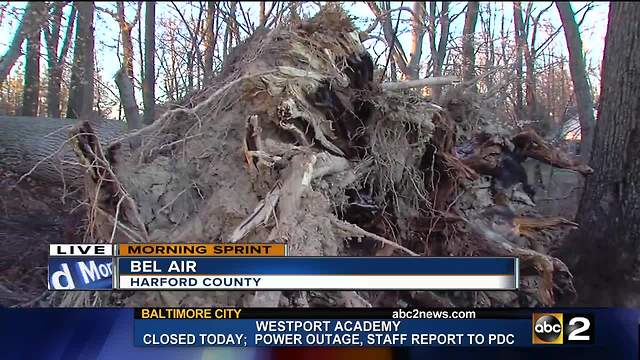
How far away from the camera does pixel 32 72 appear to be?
3.97 metres

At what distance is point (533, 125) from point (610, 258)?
4.21 feet

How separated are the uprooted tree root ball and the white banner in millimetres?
93

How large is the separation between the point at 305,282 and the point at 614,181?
6.59 ft

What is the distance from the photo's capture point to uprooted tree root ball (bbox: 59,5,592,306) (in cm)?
246

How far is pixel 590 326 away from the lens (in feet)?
7.22

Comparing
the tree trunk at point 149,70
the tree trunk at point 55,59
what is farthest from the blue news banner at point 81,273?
the tree trunk at point 55,59

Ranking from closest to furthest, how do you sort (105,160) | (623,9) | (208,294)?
1. (208,294)
2. (105,160)
3. (623,9)

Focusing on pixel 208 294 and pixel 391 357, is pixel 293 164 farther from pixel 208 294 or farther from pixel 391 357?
pixel 391 357

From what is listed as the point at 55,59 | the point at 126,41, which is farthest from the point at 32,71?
the point at 126,41

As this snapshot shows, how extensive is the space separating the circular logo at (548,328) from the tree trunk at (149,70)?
2282mm

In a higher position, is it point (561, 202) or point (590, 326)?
point (561, 202)

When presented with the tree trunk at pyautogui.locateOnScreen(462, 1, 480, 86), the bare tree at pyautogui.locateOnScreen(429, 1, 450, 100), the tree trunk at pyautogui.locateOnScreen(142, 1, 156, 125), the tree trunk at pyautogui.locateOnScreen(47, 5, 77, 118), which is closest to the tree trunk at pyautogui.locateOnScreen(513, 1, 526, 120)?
the tree trunk at pyautogui.locateOnScreen(462, 1, 480, 86)

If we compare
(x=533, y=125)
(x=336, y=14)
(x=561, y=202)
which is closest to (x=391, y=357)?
(x=561, y=202)

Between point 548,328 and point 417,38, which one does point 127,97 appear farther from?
point 417,38
